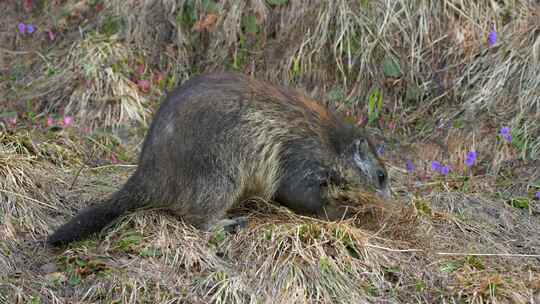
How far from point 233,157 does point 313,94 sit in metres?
2.46

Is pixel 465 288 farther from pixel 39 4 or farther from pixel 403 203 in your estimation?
pixel 39 4

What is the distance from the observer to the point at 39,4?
8.94 metres

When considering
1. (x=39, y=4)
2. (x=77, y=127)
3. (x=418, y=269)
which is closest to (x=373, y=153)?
(x=418, y=269)

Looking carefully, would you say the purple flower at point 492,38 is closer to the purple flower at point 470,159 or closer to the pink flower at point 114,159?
the purple flower at point 470,159

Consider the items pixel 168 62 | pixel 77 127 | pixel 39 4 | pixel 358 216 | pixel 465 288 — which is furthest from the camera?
pixel 39 4

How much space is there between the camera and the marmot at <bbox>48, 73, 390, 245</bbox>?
560cm

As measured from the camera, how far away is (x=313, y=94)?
802 cm

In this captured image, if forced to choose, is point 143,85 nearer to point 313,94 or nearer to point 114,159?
point 114,159

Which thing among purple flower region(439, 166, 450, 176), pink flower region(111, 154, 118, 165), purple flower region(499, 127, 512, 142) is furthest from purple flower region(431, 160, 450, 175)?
pink flower region(111, 154, 118, 165)

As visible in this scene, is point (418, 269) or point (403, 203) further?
point (403, 203)

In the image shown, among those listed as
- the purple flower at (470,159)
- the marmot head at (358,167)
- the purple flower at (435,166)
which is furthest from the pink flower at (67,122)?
the purple flower at (470,159)

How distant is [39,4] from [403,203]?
4.58 meters

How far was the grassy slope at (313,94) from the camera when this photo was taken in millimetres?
5215

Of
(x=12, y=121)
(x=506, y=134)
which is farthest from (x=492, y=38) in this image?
(x=12, y=121)
